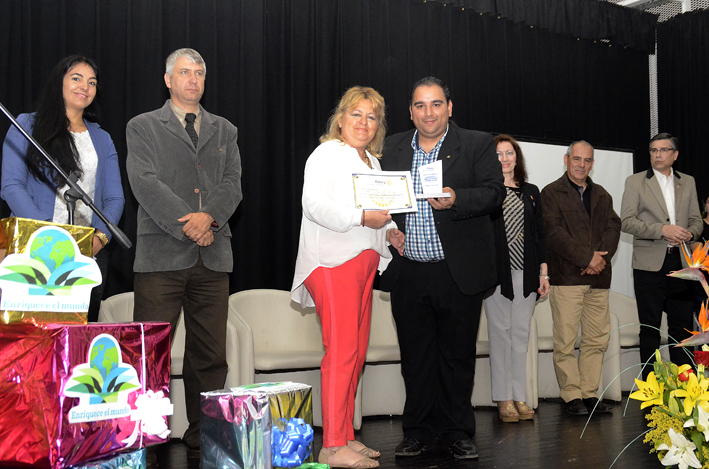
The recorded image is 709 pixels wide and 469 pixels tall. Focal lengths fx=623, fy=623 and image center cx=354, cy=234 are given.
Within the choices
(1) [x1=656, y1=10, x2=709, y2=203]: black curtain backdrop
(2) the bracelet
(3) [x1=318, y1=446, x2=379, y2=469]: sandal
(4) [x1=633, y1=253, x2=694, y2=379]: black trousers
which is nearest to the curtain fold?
(1) [x1=656, y1=10, x2=709, y2=203]: black curtain backdrop

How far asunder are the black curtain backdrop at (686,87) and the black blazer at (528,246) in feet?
11.6

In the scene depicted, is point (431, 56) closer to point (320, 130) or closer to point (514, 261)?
point (320, 130)

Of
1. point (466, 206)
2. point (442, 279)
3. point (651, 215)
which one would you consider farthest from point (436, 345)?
point (651, 215)

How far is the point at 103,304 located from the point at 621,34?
6.00m

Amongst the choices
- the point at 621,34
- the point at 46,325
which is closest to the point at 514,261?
the point at 46,325

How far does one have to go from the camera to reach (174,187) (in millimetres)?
2879

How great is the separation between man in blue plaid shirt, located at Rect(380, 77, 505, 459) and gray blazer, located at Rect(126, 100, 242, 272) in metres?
0.84

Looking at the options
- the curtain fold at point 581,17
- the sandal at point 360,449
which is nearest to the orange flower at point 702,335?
the sandal at point 360,449

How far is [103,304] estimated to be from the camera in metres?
3.69

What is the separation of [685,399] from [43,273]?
5.49 feet

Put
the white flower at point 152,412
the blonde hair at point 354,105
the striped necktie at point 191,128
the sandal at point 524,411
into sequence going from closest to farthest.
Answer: the white flower at point 152,412 < the blonde hair at point 354,105 < the striped necktie at point 191,128 < the sandal at point 524,411

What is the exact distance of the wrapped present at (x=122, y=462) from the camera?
166cm

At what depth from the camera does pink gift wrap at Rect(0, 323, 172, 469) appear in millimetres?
1579

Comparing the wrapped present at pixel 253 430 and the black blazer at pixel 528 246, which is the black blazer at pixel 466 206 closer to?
the black blazer at pixel 528 246
